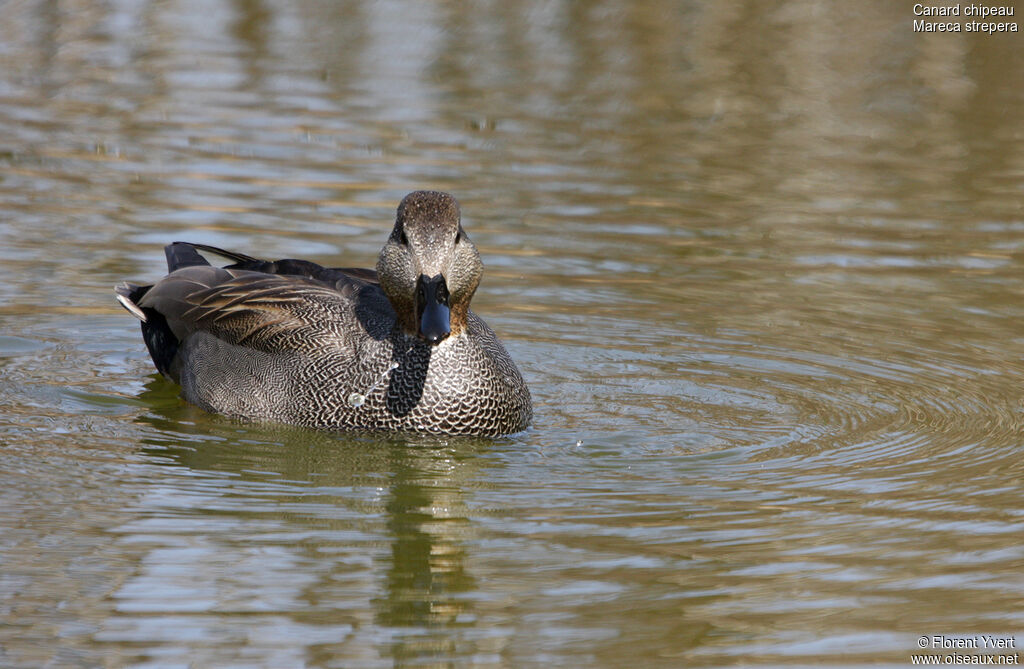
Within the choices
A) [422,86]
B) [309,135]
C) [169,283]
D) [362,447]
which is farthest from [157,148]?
[362,447]

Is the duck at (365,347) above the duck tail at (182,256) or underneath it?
underneath

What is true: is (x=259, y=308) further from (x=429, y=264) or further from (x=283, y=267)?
(x=429, y=264)

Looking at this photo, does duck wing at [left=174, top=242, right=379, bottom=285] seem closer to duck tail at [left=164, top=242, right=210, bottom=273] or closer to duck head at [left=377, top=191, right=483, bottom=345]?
duck tail at [left=164, top=242, right=210, bottom=273]

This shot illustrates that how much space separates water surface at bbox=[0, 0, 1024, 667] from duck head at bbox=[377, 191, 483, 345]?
2.58ft

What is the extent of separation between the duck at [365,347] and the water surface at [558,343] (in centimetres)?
16

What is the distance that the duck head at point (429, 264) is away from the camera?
8.16 m

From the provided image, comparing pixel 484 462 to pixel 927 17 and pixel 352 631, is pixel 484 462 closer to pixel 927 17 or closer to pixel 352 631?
pixel 352 631

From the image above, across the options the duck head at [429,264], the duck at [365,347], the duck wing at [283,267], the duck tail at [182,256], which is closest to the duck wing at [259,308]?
the duck at [365,347]

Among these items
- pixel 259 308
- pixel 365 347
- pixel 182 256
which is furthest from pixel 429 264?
pixel 182 256

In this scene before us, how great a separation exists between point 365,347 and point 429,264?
92 cm

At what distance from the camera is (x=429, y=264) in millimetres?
8258

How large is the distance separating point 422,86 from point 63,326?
27.8ft

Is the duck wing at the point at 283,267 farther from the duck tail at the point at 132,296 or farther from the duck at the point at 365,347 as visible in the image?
the duck tail at the point at 132,296

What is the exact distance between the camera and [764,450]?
8.48 m
